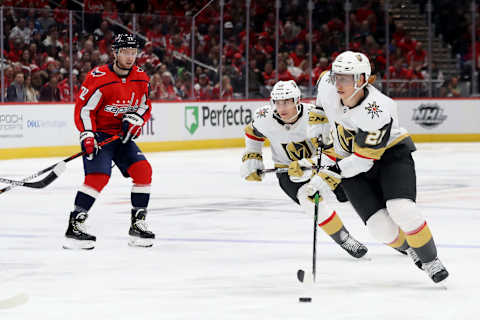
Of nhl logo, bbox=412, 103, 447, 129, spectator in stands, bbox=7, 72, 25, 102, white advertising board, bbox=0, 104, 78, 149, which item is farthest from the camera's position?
nhl logo, bbox=412, 103, 447, 129

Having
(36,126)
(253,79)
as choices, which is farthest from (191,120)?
(36,126)

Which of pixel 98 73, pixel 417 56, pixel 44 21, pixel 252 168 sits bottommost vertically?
pixel 252 168

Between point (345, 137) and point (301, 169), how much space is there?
733 mm

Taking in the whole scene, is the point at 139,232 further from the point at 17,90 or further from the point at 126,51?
the point at 17,90

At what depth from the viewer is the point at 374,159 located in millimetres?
4582

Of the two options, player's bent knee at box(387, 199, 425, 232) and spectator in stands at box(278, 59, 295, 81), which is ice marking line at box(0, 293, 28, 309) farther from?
spectator in stands at box(278, 59, 295, 81)

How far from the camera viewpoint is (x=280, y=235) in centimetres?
650

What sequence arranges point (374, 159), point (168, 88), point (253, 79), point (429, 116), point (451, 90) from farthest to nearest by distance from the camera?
1. point (451, 90)
2. point (429, 116)
3. point (253, 79)
4. point (168, 88)
5. point (374, 159)

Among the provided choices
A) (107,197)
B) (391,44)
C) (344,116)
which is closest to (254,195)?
(107,197)

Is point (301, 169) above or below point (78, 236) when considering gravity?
above

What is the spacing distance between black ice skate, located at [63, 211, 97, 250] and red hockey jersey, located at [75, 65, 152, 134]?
1.77 ft

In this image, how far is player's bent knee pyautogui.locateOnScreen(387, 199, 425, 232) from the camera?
4551mm

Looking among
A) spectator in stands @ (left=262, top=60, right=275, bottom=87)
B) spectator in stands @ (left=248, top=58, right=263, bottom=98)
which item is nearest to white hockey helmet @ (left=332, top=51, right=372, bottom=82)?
spectator in stands @ (left=248, top=58, right=263, bottom=98)

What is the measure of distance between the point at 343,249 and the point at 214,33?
10.1 metres
